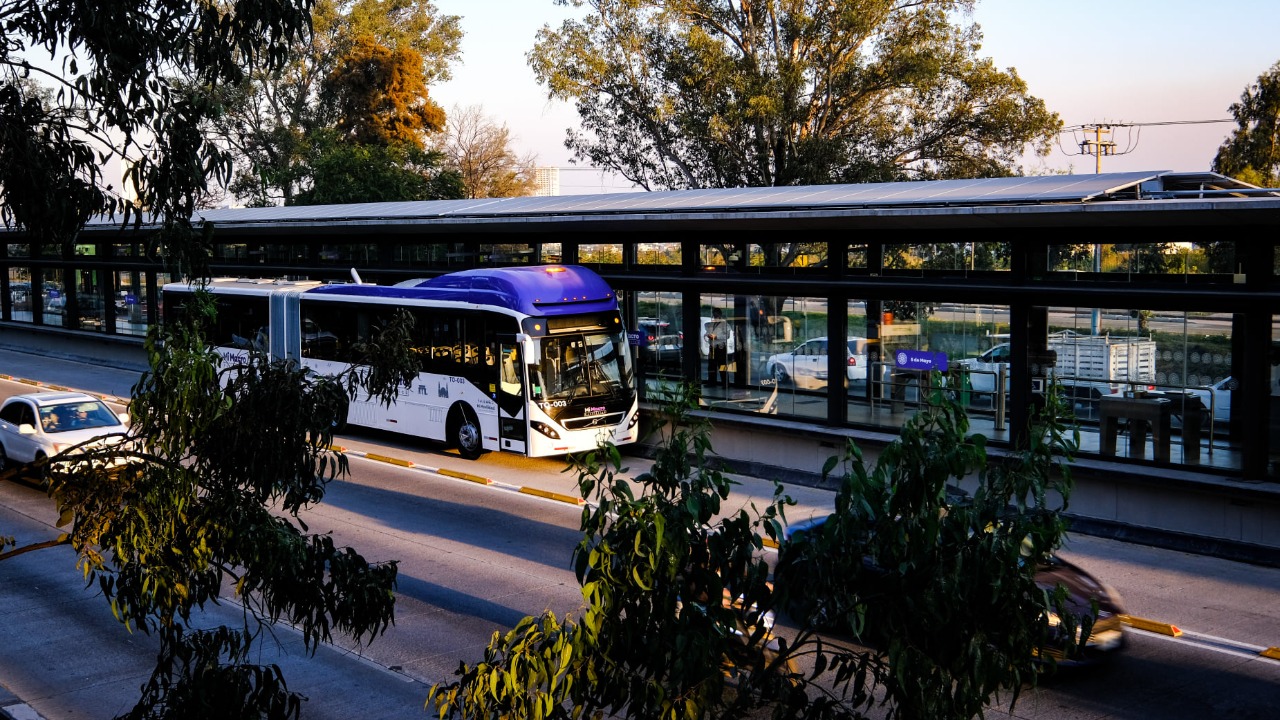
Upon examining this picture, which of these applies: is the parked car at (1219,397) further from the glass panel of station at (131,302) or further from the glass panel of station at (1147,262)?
the glass panel of station at (131,302)

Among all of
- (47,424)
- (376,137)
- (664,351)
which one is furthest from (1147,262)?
(376,137)

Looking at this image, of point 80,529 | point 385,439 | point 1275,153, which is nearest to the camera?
point 80,529

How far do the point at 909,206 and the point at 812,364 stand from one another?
139 inches

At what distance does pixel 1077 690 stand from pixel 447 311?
1374 cm

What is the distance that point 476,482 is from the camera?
1959 cm

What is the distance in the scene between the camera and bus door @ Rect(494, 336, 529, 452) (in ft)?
65.1

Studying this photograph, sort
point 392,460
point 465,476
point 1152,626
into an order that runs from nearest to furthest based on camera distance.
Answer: point 1152,626 < point 465,476 < point 392,460

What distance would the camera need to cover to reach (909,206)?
1667cm

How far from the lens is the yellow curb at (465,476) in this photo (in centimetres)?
1958

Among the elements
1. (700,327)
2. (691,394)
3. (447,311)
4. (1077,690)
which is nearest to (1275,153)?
(700,327)

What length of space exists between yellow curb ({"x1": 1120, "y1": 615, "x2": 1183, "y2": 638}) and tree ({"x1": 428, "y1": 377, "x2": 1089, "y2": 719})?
825 centimetres

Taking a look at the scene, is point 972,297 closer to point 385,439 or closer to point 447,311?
point 447,311

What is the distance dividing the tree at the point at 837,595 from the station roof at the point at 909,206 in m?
10.5

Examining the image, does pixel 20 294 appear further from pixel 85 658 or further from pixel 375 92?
pixel 85 658
